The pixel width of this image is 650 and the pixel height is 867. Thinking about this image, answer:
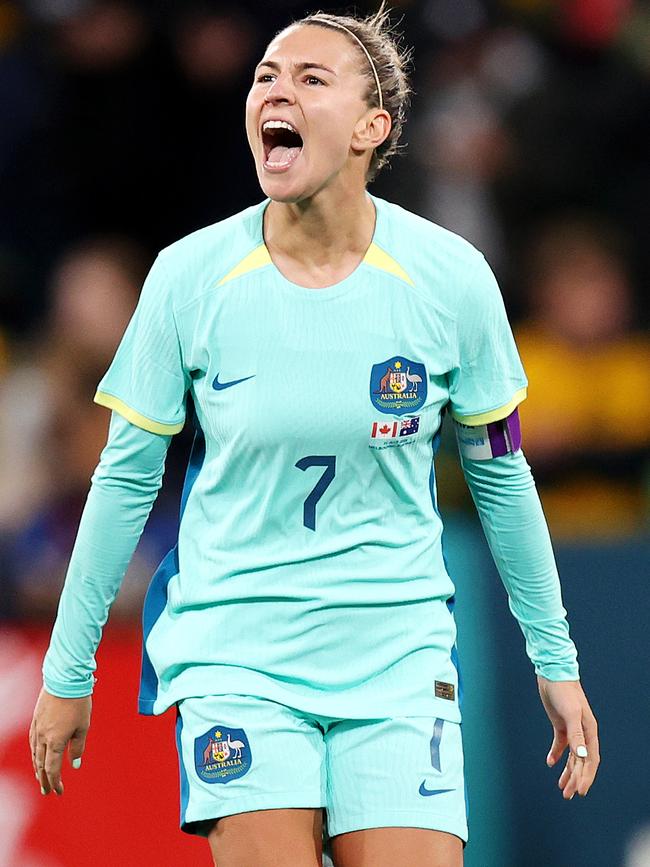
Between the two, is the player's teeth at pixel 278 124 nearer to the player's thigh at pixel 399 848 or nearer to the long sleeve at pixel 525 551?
the long sleeve at pixel 525 551

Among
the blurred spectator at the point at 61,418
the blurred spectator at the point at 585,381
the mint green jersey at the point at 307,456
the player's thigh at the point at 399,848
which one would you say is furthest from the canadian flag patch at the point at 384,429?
the blurred spectator at the point at 585,381

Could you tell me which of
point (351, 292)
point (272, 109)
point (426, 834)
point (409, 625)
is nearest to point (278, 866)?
point (426, 834)

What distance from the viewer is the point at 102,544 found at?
95.9 inches

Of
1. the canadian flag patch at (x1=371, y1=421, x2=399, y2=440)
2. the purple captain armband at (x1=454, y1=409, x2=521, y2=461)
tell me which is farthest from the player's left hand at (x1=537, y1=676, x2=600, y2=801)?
the canadian flag patch at (x1=371, y1=421, x2=399, y2=440)

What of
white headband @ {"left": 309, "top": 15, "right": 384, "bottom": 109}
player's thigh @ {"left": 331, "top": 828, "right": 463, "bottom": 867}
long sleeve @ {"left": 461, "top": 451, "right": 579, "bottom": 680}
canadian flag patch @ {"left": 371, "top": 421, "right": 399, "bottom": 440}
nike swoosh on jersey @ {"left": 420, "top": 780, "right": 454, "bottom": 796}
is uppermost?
white headband @ {"left": 309, "top": 15, "right": 384, "bottom": 109}

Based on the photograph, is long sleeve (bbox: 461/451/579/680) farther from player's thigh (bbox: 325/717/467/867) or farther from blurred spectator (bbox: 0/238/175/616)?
blurred spectator (bbox: 0/238/175/616)

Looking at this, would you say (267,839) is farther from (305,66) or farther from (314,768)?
(305,66)

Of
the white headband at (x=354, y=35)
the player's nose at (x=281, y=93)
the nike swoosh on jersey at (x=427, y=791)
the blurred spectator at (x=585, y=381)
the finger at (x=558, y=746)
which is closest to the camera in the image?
the nike swoosh on jersey at (x=427, y=791)

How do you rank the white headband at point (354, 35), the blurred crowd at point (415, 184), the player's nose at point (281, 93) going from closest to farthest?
1. the player's nose at point (281, 93)
2. the white headband at point (354, 35)
3. the blurred crowd at point (415, 184)

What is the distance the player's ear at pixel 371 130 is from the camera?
2.49 metres

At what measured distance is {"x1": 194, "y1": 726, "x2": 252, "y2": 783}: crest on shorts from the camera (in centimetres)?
227

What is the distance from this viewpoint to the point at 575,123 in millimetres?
5223

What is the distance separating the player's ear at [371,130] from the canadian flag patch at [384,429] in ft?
1.64

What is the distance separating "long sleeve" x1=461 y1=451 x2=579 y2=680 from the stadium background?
1.01m
